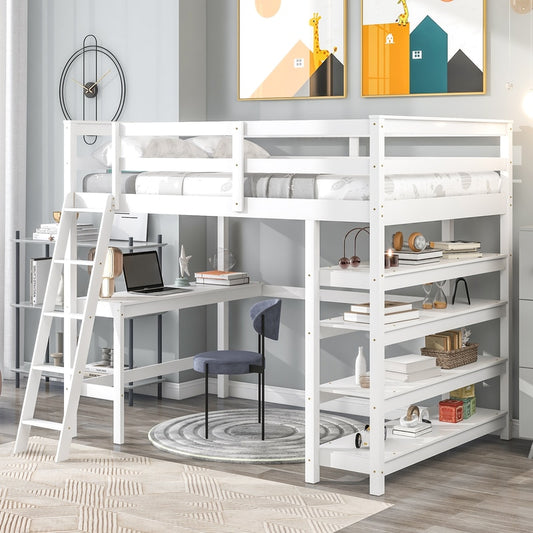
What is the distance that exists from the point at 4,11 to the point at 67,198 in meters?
2.04

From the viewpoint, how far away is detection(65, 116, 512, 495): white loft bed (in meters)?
4.09

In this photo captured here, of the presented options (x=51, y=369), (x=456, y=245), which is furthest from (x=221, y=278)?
(x=456, y=245)

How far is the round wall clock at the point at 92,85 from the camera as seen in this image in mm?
6129

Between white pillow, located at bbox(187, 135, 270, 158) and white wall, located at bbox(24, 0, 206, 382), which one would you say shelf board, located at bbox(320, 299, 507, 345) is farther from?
white wall, located at bbox(24, 0, 206, 382)

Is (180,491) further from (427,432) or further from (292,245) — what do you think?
(292,245)

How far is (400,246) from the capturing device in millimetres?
4527

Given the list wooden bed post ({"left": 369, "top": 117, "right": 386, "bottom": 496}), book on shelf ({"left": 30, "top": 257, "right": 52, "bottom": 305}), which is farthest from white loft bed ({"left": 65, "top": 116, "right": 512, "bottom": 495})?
book on shelf ({"left": 30, "top": 257, "right": 52, "bottom": 305})

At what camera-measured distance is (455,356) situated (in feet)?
15.7

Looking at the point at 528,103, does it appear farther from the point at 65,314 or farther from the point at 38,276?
the point at 38,276

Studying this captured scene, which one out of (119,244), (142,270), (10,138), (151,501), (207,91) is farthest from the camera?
(10,138)

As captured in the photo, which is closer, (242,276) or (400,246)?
(400,246)

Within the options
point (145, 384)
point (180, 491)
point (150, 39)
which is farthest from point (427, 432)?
point (150, 39)

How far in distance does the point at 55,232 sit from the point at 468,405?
2642 millimetres

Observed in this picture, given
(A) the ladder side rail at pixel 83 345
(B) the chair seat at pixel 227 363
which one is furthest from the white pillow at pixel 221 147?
(B) the chair seat at pixel 227 363
